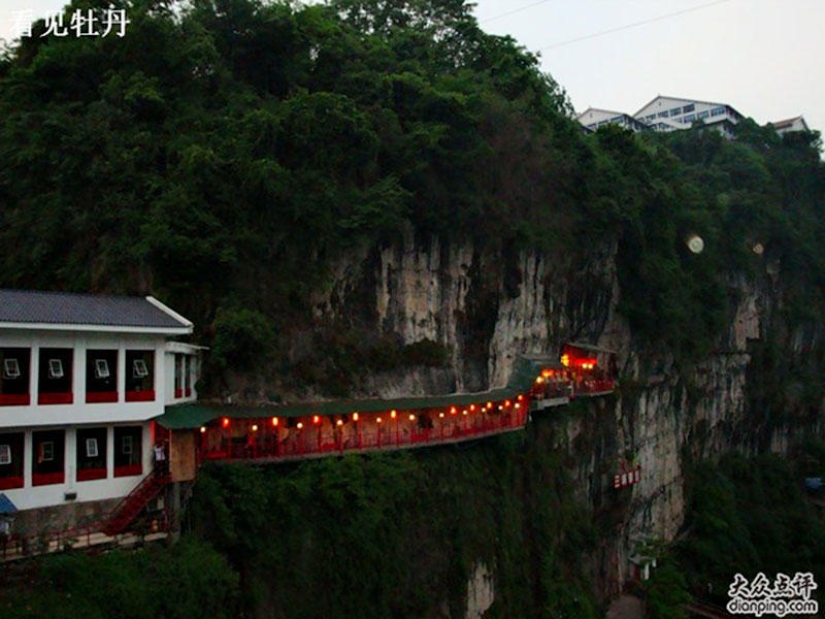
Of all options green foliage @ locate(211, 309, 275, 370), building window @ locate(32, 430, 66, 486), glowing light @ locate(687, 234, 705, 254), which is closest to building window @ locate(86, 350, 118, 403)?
building window @ locate(32, 430, 66, 486)

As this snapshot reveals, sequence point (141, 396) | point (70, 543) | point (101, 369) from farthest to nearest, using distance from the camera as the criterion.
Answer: point (141, 396)
point (101, 369)
point (70, 543)

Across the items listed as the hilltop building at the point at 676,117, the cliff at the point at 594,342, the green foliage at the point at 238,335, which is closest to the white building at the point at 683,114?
the hilltop building at the point at 676,117

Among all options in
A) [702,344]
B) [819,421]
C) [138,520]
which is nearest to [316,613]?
[138,520]

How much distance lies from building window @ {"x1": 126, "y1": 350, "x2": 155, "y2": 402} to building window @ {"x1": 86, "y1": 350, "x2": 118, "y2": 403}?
388 mm

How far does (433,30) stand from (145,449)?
100 feet

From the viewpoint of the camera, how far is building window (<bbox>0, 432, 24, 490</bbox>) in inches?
726

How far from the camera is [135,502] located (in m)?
19.6

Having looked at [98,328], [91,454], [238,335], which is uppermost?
[98,328]

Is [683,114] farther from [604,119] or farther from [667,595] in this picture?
[667,595]

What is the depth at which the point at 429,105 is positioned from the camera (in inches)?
1185

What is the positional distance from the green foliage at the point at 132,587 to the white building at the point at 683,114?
213 ft

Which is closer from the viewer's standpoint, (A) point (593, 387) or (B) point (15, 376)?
A: (B) point (15, 376)

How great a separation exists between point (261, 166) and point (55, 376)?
8.60 metres

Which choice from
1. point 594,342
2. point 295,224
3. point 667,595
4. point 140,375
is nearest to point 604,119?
point 594,342
